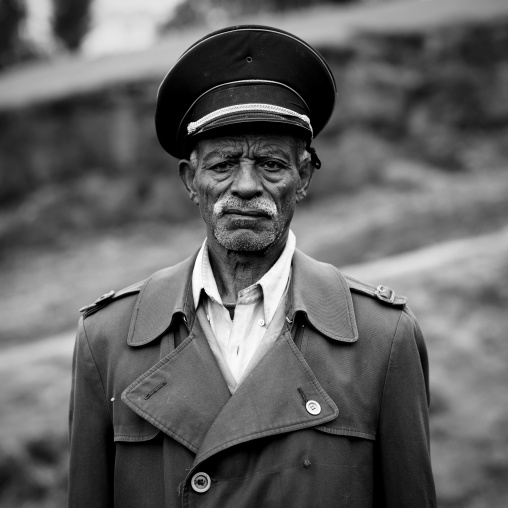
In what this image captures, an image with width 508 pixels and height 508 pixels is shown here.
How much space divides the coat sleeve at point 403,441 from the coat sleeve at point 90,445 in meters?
1.03

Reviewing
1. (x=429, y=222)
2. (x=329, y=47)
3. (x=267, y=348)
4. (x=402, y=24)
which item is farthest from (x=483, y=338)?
(x=402, y=24)

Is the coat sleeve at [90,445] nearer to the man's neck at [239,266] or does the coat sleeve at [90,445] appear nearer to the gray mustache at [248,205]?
the man's neck at [239,266]

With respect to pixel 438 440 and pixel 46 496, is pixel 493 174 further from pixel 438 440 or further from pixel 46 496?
pixel 46 496

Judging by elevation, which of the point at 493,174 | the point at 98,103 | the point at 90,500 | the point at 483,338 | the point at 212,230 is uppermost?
the point at 98,103

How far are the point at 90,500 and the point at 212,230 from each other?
1116 mm

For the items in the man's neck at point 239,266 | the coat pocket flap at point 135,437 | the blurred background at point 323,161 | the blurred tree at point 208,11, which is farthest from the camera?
the blurred tree at point 208,11

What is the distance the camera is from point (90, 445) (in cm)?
230

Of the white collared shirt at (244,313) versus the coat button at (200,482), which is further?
the white collared shirt at (244,313)

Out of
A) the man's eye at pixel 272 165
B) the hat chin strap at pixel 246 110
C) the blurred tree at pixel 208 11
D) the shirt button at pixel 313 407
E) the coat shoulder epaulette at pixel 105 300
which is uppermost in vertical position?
the blurred tree at pixel 208 11

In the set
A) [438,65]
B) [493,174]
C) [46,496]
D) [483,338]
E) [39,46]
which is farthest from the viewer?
[39,46]

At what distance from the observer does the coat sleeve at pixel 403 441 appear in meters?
2.19

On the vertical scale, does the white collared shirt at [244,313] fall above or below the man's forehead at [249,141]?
below

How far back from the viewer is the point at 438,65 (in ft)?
31.8

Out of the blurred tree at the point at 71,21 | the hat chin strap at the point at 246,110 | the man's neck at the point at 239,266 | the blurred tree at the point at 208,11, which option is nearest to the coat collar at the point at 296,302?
the man's neck at the point at 239,266
